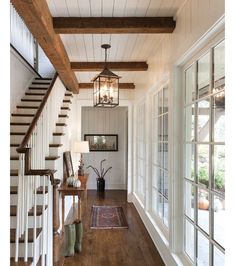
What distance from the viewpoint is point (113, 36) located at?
3.40 meters

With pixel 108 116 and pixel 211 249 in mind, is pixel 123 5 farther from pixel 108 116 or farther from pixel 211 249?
pixel 108 116

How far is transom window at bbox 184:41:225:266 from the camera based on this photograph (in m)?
1.93

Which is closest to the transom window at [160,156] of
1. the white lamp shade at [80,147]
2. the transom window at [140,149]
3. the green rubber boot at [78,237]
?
the green rubber boot at [78,237]

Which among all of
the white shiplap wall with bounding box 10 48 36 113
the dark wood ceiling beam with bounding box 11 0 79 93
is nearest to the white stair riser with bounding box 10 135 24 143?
the white shiplap wall with bounding box 10 48 36 113

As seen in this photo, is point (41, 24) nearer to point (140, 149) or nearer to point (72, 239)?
point (72, 239)

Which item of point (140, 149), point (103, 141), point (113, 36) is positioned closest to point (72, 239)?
point (113, 36)

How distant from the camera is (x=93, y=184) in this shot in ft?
26.6

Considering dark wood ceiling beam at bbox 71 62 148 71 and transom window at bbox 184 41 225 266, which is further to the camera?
dark wood ceiling beam at bbox 71 62 148 71

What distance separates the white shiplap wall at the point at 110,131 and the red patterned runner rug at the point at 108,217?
2296 millimetres

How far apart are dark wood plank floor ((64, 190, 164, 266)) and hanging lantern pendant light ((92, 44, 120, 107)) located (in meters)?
1.99

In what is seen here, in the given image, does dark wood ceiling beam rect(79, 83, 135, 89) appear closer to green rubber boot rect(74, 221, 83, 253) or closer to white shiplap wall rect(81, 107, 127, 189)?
white shiplap wall rect(81, 107, 127, 189)

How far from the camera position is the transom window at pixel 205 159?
193cm
